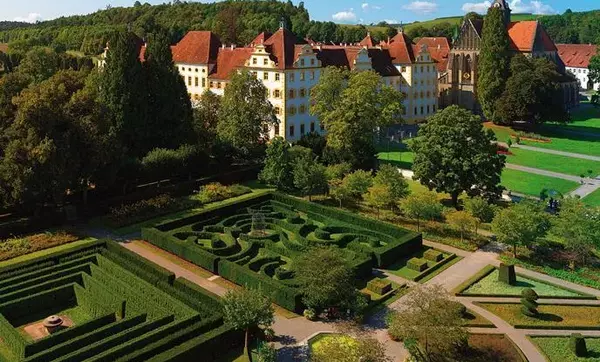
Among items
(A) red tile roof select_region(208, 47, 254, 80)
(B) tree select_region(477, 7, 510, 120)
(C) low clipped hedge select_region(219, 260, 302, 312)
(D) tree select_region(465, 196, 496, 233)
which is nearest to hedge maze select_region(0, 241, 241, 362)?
(C) low clipped hedge select_region(219, 260, 302, 312)

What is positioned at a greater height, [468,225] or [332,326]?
[468,225]

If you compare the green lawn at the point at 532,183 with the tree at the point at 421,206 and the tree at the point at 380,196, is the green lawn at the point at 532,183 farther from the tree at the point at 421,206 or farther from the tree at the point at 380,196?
the tree at the point at 380,196

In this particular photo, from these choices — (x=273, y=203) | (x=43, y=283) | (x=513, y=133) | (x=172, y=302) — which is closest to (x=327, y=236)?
(x=273, y=203)

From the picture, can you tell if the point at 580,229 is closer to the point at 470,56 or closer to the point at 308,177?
the point at 308,177

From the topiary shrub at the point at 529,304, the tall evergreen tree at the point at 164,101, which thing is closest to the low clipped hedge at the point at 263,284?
the topiary shrub at the point at 529,304

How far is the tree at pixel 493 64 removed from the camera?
91.2 m

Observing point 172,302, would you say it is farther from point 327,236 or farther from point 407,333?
point 327,236

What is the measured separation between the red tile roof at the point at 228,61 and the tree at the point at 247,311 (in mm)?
54914

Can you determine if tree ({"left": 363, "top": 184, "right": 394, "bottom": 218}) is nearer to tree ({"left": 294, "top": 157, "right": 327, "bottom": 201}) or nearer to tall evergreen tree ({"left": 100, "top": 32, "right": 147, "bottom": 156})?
tree ({"left": 294, "top": 157, "right": 327, "bottom": 201})

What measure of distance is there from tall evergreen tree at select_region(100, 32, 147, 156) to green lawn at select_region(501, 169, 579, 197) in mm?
37162

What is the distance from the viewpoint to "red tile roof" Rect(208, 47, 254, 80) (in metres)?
80.2

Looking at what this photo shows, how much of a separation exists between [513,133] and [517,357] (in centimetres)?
6329

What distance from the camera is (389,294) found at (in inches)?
1382

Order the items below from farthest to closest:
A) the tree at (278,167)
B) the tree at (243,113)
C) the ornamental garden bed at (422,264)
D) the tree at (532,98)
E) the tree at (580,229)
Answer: the tree at (532,98) < the tree at (243,113) < the tree at (278,167) < the tree at (580,229) < the ornamental garden bed at (422,264)
